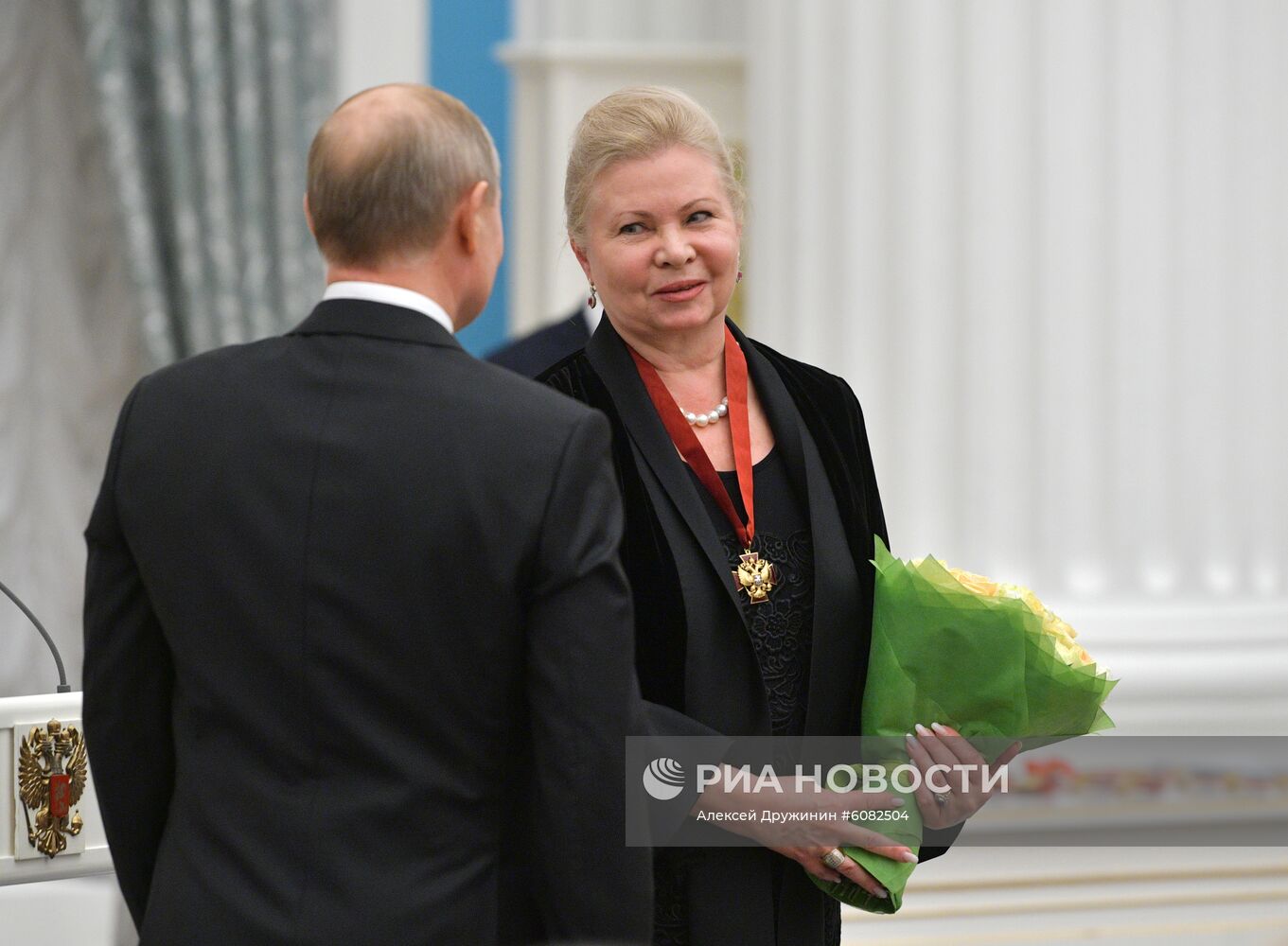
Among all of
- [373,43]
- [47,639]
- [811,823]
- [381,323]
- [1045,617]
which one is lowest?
[811,823]

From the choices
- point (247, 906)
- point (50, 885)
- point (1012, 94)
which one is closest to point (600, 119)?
point (247, 906)

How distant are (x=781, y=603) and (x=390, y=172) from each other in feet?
2.45

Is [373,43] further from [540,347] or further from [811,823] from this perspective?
[811,823]

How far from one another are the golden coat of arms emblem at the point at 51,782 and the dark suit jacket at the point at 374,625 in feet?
2.28

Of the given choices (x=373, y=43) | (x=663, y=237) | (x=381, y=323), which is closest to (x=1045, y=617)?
(x=663, y=237)

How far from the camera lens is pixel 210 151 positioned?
392 centimetres

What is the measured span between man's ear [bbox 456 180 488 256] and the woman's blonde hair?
0.43 m

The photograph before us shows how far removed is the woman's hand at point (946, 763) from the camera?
177cm

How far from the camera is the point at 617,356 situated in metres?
1.86

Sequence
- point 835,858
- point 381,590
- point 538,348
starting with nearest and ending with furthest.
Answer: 1. point 381,590
2. point 835,858
3. point 538,348

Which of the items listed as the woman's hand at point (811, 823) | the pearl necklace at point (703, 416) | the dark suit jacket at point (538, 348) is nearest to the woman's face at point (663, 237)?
the pearl necklace at point (703, 416)

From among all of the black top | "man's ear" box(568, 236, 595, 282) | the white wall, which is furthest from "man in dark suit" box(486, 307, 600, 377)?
the black top

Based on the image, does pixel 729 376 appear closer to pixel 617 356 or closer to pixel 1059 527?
pixel 617 356

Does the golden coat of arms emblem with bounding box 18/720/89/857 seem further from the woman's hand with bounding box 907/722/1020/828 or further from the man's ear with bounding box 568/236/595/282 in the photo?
the woman's hand with bounding box 907/722/1020/828
